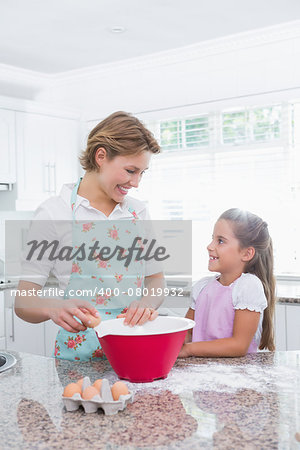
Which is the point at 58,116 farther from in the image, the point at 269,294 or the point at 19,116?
the point at 269,294

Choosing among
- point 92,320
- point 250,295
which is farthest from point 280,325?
point 92,320

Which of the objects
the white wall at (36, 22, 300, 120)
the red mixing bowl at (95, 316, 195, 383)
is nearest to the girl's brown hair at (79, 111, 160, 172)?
the red mixing bowl at (95, 316, 195, 383)

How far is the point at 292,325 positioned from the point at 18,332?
177cm

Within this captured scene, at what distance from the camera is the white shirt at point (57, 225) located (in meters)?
1.57

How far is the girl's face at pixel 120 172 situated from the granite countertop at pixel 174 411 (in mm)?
501

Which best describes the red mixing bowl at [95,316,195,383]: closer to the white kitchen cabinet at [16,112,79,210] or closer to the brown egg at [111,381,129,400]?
the brown egg at [111,381,129,400]

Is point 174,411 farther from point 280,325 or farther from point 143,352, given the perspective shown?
point 280,325

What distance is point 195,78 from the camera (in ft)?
13.1

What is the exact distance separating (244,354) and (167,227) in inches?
111

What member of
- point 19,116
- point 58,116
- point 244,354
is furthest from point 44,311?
point 58,116

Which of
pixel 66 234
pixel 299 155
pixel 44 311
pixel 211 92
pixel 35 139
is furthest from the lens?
pixel 35 139

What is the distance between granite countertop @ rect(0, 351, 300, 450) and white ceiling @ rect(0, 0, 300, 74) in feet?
7.40

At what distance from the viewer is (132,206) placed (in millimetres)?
1730

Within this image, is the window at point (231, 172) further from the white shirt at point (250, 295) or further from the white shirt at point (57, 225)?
the white shirt at point (57, 225)
